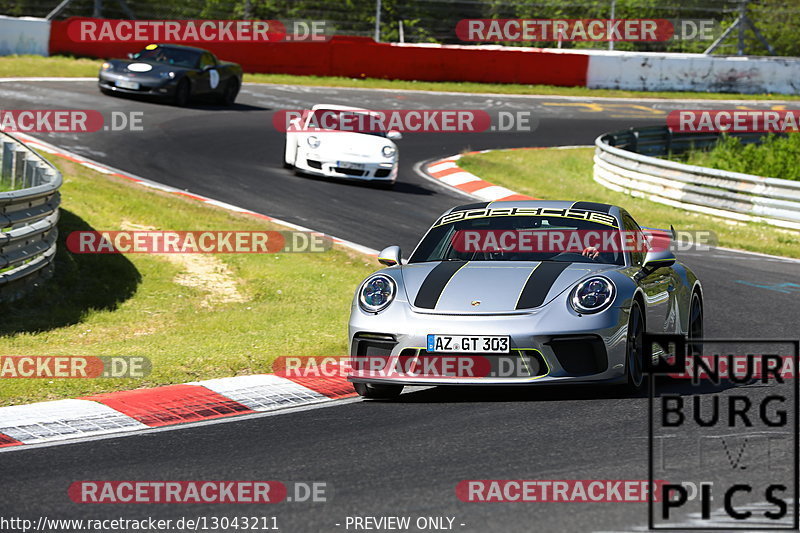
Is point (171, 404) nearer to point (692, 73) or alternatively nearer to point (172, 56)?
point (172, 56)

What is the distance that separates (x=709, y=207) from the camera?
740 inches

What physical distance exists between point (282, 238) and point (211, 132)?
8594 mm

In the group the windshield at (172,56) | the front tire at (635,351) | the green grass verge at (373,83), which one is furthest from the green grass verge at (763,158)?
the front tire at (635,351)

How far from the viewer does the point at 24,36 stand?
2994 centimetres

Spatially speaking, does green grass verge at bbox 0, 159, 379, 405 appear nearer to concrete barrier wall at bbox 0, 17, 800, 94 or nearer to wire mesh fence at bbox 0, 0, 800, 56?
concrete barrier wall at bbox 0, 17, 800, 94

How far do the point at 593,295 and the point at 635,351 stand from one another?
1.65 ft

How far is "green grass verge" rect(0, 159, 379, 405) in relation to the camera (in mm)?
8672

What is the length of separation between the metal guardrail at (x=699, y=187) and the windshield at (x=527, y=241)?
32.8 ft

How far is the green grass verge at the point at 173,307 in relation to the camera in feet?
28.5

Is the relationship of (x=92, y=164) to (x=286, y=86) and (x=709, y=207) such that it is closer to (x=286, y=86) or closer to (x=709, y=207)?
(x=709, y=207)

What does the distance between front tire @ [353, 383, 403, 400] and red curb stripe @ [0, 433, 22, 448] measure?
6.74 feet

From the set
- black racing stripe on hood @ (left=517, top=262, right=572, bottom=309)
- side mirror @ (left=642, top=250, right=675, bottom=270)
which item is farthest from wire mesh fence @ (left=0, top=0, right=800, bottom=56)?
black racing stripe on hood @ (left=517, top=262, right=572, bottom=309)

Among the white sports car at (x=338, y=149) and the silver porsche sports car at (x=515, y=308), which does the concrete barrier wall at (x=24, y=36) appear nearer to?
the white sports car at (x=338, y=149)

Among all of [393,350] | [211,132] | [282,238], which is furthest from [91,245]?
[211,132]
